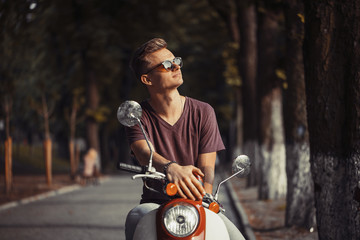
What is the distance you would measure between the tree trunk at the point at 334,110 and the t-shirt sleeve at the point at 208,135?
1703mm

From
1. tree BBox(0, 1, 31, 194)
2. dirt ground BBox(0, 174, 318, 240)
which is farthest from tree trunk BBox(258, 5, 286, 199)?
tree BBox(0, 1, 31, 194)

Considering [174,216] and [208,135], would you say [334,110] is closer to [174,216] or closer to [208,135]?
[208,135]

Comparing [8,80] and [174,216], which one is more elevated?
[8,80]

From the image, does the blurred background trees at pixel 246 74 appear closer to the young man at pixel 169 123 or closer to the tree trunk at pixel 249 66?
the tree trunk at pixel 249 66

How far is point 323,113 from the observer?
4.87 meters

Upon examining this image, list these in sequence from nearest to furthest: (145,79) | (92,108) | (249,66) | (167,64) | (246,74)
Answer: (167,64) < (145,79) < (249,66) < (246,74) < (92,108)

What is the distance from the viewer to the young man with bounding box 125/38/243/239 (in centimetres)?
314

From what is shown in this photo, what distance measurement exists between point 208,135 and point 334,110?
75.6 inches

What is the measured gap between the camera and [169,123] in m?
3.24

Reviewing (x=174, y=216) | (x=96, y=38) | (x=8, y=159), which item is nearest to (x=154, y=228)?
(x=174, y=216)

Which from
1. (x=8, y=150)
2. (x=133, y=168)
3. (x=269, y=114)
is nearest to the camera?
(x=133, y=168)

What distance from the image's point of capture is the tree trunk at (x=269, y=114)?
40.8 feet

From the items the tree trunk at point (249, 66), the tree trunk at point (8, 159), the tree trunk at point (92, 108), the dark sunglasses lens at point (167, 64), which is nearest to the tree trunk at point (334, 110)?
the dark sunglasses lens at point (167, 64)

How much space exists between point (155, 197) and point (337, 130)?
7.30ft
